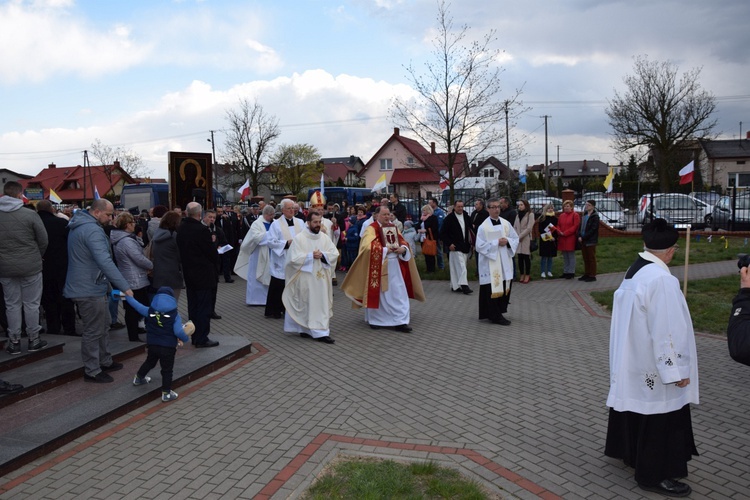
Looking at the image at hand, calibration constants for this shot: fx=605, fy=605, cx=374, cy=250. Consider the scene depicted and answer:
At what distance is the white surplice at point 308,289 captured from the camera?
354 inches

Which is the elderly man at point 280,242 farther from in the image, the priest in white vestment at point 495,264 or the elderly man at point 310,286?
the priest in white vestment at point 495,264

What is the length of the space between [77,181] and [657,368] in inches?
3004

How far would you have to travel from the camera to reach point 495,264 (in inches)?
390

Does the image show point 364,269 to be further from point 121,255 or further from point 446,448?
point 446,448

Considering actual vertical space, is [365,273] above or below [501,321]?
above

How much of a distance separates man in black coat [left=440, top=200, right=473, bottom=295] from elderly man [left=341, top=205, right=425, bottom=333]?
2.99 metres

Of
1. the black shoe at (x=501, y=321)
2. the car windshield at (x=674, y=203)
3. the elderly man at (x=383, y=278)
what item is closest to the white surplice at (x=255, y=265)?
the elderly man at (x=383, y=278)

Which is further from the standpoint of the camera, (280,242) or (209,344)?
(280,242)

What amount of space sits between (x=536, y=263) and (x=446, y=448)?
1266 cm

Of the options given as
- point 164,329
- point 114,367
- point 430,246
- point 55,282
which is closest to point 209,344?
point 114,367

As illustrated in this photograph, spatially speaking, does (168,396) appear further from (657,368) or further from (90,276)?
(657,368)

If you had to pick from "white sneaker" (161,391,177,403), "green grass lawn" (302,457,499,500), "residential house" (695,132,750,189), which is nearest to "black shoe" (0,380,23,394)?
"white sneaker" (161,391,177,403)

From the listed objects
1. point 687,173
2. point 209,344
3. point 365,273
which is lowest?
point 209,344

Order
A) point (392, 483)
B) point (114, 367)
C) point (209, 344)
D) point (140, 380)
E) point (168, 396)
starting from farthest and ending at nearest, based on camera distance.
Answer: point (209, 344), point (114, 367), point (140, 380), point (168, 396), point (392, 483)
